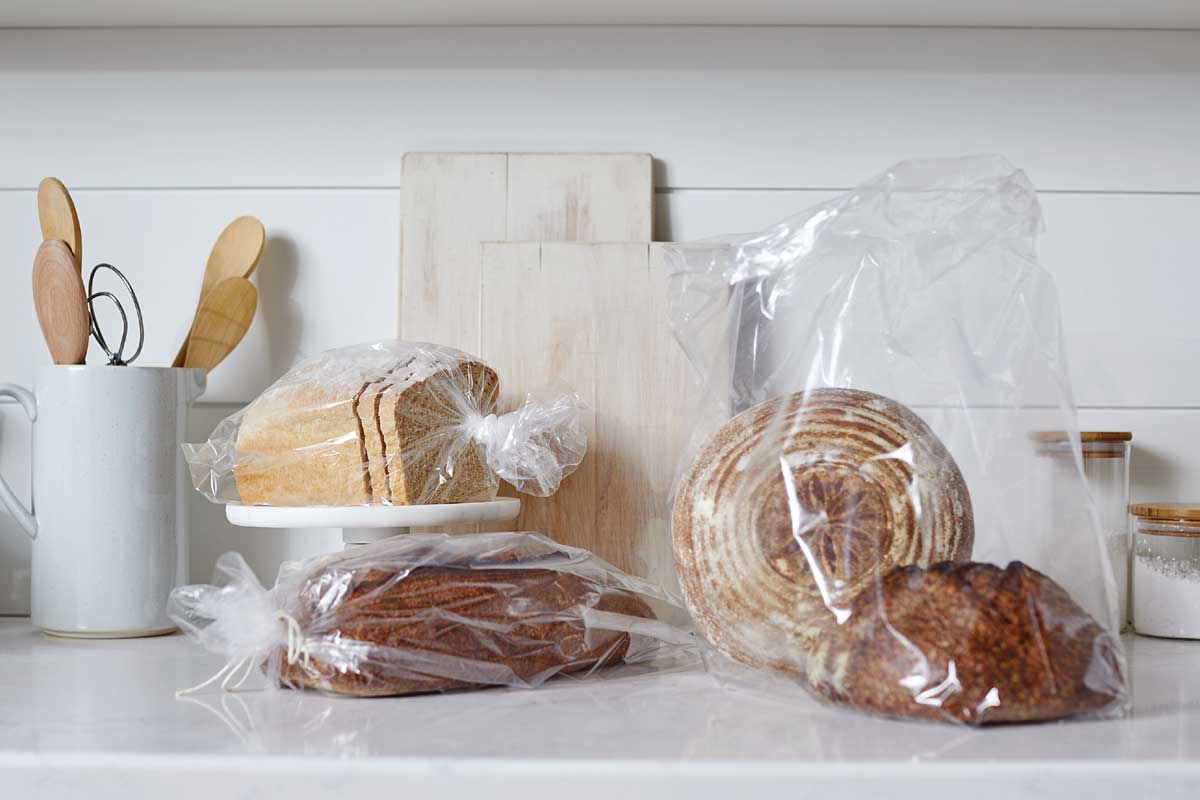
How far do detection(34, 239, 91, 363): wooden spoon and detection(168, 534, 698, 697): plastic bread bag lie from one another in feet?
0.95

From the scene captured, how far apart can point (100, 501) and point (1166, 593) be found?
0.84m

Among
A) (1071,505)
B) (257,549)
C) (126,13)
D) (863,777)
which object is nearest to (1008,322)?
(1071,505)

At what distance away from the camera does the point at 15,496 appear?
0.86m

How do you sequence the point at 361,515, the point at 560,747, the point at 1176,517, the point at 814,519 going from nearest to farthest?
the point at 560,747 < the point at 814,519 < the point at 361,515 < the point at 1176,517

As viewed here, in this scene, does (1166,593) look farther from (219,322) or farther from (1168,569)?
(219,322)

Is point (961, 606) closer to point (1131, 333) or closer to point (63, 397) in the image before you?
point (1131, 333)

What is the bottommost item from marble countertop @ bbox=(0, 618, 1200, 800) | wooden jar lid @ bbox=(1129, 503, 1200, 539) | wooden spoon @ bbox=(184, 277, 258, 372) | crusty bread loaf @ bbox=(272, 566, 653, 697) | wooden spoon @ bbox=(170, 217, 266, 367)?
marble countertop @ bbox=(0, 618, 1200, 800)

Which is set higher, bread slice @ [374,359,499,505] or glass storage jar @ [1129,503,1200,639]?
bread slice @ [374,359,499,505]

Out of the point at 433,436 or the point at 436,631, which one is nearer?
the point at 436,631

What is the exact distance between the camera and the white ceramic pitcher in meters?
0.85

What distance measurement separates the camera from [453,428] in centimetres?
79

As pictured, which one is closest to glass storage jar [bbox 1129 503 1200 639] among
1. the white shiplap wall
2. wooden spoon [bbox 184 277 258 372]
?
the white shiplap wall

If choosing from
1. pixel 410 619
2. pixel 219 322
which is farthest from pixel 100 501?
pixel 410 619

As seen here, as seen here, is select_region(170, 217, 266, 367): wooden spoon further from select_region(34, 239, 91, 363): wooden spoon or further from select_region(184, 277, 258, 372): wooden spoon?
select_region(34, 239, 91, 363): wooden spoon
